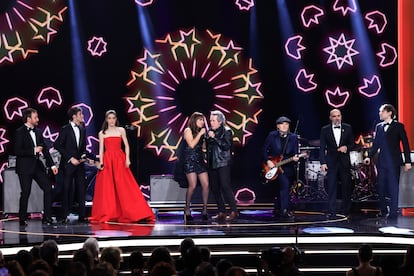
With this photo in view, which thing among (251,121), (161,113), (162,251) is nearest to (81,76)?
(161,113)

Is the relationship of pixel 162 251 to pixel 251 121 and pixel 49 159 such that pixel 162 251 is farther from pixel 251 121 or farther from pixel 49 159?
pixel 251 121

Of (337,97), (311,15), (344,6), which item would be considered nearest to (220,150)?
(337,97)

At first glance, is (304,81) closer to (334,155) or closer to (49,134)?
(334,155)

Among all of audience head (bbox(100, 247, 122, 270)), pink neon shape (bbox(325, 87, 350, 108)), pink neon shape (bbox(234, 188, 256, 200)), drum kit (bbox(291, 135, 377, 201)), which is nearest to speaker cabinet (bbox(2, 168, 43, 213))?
pink neon shape (bbox(234, 188, 256, 200))

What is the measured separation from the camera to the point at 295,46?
52.1 ft

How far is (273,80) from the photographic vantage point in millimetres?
15945

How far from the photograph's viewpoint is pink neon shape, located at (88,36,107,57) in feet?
51.5

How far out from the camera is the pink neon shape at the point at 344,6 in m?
15.8

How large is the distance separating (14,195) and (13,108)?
2.55 metres

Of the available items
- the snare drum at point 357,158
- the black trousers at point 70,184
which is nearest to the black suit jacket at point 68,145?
the black trousers at point 70,184

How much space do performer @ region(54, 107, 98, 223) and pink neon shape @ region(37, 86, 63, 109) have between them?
3712 millimetres

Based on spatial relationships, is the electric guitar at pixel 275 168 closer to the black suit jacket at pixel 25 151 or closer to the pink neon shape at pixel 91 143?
the black suit jacket at pixel 25 151

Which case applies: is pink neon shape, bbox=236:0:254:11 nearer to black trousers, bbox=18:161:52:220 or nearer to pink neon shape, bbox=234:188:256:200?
pink neon shape, bbox=234:188:256:200

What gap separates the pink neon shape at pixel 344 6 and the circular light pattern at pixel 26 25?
517 cm
